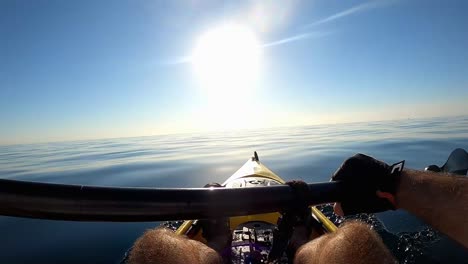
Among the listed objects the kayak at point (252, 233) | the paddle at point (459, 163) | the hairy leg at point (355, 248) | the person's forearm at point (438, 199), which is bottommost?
the kayak at point (252, 233)

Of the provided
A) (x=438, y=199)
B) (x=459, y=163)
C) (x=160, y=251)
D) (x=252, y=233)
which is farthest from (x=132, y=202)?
(x=459, y=163)

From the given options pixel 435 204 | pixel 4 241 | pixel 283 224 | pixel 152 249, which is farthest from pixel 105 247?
pixel 435 204

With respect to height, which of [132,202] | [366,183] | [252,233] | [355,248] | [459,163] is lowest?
[252,233]

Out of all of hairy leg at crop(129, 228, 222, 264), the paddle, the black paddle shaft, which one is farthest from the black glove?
the paddle

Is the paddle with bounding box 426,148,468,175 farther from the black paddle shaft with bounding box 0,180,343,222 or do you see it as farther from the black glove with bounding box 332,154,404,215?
→ the black paddle shaft with bounding box 0,180,343,222

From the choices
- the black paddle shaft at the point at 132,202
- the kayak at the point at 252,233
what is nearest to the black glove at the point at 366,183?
the black paddle shaft at the point at 132,202

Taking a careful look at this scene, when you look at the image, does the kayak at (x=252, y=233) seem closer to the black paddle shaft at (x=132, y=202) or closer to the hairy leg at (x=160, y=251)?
the hairy leg at (x=160, y=251)

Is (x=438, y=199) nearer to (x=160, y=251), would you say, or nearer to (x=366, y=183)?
(x=366, y=183)
